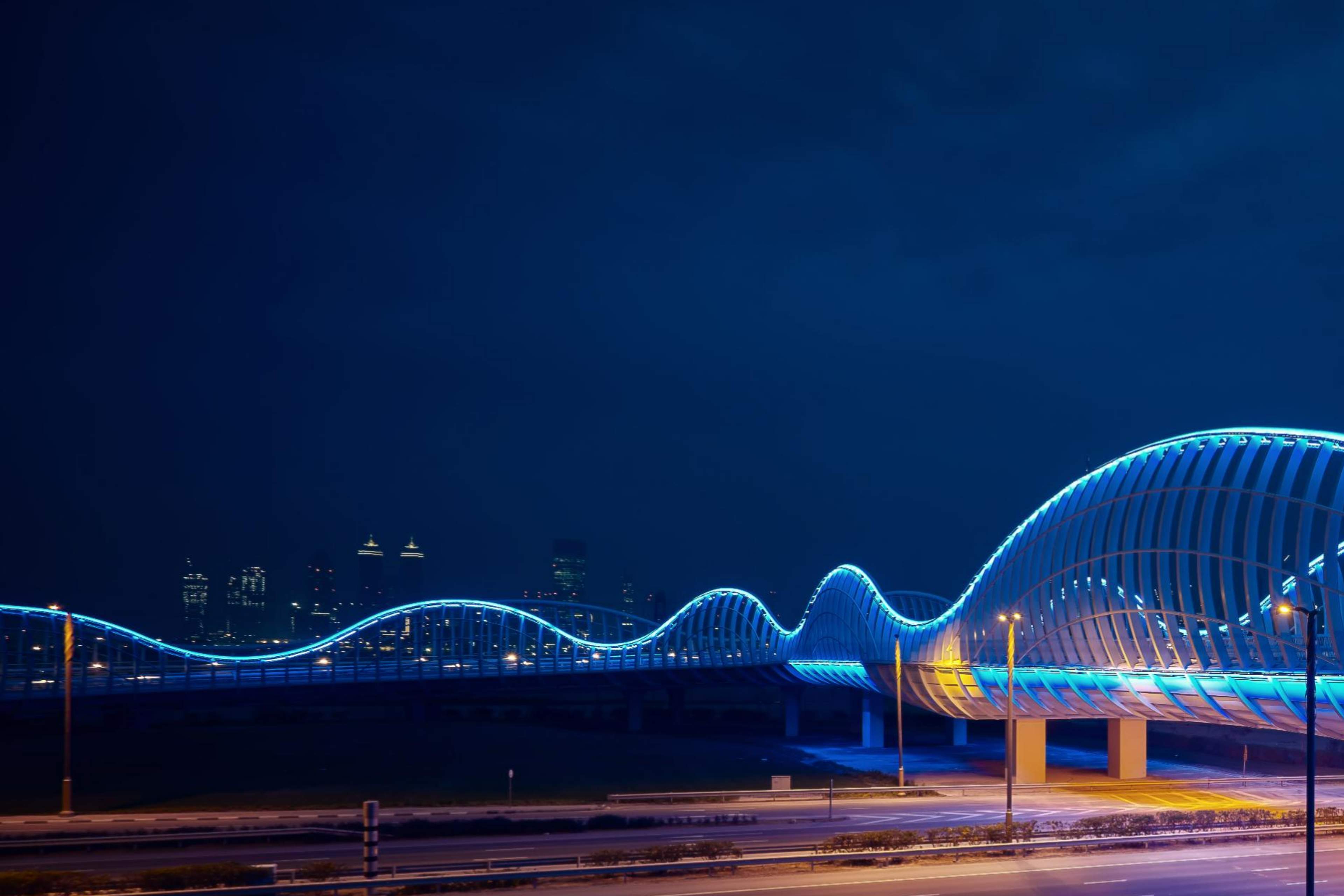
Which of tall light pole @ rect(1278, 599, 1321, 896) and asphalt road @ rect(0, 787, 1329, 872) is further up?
tall light pole @ rect(1278, 599, 1321, 896)

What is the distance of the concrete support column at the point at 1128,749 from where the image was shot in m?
61.9

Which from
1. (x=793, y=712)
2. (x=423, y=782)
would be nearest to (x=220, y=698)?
(x=423, y=782)

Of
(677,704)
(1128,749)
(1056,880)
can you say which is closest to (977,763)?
(1128,749)

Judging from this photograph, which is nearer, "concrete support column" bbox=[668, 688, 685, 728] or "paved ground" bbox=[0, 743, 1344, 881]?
"paved ground" bbox=[0, 743, 1344, 881]

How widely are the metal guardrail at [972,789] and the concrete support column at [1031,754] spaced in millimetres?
1108

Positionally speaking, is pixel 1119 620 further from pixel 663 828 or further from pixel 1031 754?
pixel 663 828

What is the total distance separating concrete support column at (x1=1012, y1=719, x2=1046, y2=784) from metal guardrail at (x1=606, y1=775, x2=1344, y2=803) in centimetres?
111

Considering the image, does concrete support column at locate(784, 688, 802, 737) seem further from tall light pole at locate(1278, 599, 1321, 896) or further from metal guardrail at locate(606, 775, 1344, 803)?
tall light pole at locate(1278, 599, 1321, 896)

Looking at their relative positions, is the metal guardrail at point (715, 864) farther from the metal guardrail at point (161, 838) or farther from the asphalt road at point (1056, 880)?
the metal guardrail at point (161, 838)

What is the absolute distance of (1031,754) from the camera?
60781 millimetres

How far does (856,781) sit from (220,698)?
59103 millimetres

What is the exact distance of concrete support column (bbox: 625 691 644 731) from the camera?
114 meters

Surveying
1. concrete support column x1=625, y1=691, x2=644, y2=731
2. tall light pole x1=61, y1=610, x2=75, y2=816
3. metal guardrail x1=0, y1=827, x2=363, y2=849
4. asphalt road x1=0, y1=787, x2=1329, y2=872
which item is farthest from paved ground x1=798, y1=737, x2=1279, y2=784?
tall light pole x1=61, y1=610, x2=75, y2=816

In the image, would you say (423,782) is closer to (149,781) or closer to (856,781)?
(149,781)
